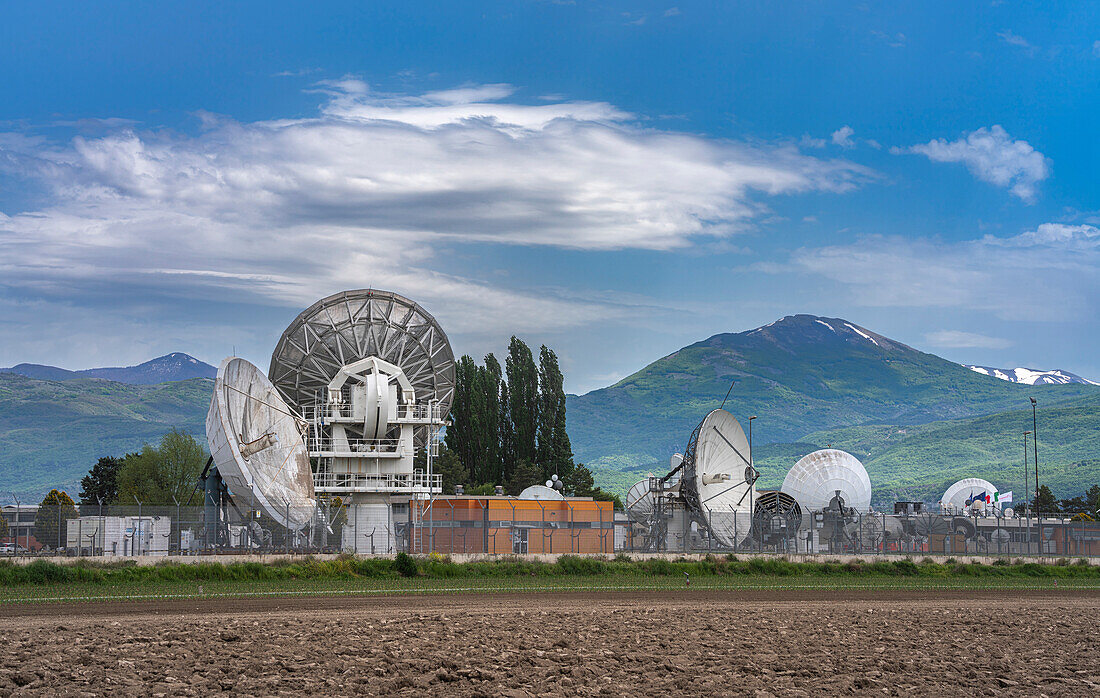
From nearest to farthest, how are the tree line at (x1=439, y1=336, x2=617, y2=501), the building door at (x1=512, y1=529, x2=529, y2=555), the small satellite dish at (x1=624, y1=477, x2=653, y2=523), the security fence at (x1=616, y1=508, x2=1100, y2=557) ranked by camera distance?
the building door at (x1=512, y1=529, x2=529, y2=555)
the security fence at (x1=616, y1=508, x2=1100, y2=557)
the small satellite dish at (x1=624, y1=477, x2=653, y2=523)
the tree line at (x1=439, y1=336, x2=617, y2=501)

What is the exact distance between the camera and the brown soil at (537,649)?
20.1m

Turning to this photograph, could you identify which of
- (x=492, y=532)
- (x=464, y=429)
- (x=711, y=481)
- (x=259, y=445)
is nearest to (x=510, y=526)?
(x=492, y=532)

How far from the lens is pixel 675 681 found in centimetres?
2069

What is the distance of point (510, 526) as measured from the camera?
5928 cm

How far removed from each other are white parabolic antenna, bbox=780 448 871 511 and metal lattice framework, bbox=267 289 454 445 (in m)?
25.3

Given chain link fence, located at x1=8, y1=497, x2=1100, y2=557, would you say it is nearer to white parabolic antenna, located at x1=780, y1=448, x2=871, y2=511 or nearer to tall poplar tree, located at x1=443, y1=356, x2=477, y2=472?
white parabolic antenna, located at x1=780, y1=448, x2=871, y2=511

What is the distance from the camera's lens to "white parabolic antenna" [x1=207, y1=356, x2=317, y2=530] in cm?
5103

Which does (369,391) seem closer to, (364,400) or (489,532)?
(364,400)

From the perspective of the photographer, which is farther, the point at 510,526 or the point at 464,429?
the point at 464,429

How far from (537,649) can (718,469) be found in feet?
148

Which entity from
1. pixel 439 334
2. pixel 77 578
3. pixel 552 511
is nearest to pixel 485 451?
pixel 439 334

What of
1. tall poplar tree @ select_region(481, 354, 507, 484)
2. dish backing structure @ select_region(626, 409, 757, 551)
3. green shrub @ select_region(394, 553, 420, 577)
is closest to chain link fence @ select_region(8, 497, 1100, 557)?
dish backing structure @ select_region(626, 409, 757, 551)

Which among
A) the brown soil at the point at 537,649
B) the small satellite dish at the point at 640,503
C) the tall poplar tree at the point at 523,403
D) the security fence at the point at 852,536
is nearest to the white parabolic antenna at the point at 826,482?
the security fence at the point at 852,536

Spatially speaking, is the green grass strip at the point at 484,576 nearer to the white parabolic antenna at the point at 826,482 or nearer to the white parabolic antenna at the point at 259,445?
the white parabolic antenna at the point at 259,445
